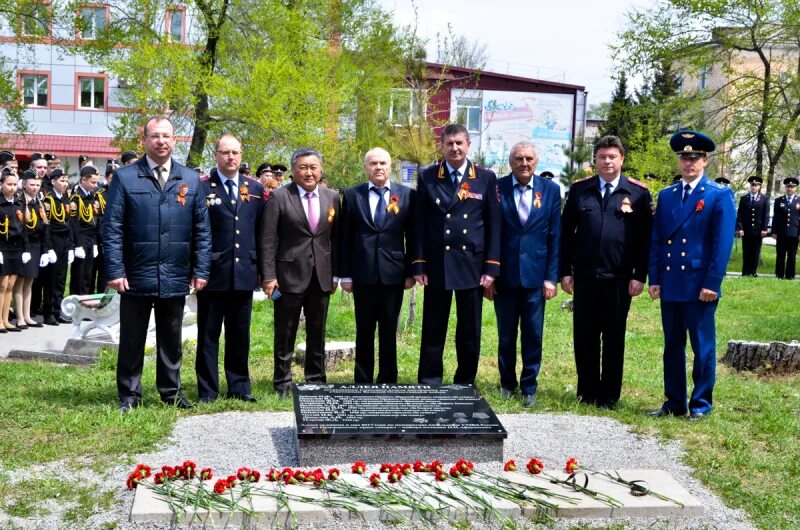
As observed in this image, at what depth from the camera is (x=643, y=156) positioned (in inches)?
1193

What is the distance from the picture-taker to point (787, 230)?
20.6 meters

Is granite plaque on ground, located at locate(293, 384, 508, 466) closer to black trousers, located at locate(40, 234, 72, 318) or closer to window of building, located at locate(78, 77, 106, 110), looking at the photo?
black trousers, located at locate(40, 234, 72, 318)

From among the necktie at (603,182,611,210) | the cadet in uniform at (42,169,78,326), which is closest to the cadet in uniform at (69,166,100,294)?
the cadet in uniform at (42,169,78,326)

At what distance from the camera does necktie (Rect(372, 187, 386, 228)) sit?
7.62 meters

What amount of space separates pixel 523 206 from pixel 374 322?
1565mm

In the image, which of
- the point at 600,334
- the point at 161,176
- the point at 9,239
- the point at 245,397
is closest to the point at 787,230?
the point at 600,334

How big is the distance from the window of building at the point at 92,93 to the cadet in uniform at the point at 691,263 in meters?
36.4

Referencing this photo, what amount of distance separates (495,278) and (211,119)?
1477 centimetres

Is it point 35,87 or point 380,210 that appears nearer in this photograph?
point 380,210

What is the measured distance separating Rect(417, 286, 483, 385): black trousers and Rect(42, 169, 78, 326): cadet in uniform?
743 centimetres

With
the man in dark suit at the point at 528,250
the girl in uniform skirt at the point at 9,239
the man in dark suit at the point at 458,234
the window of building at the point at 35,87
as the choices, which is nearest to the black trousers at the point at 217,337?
the man in dark suit at the point at 458,234

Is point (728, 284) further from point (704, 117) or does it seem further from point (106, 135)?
point (106, 135)

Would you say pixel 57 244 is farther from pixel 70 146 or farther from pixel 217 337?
pixel 70 146

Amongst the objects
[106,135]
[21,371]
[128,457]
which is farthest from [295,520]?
[106,135]
